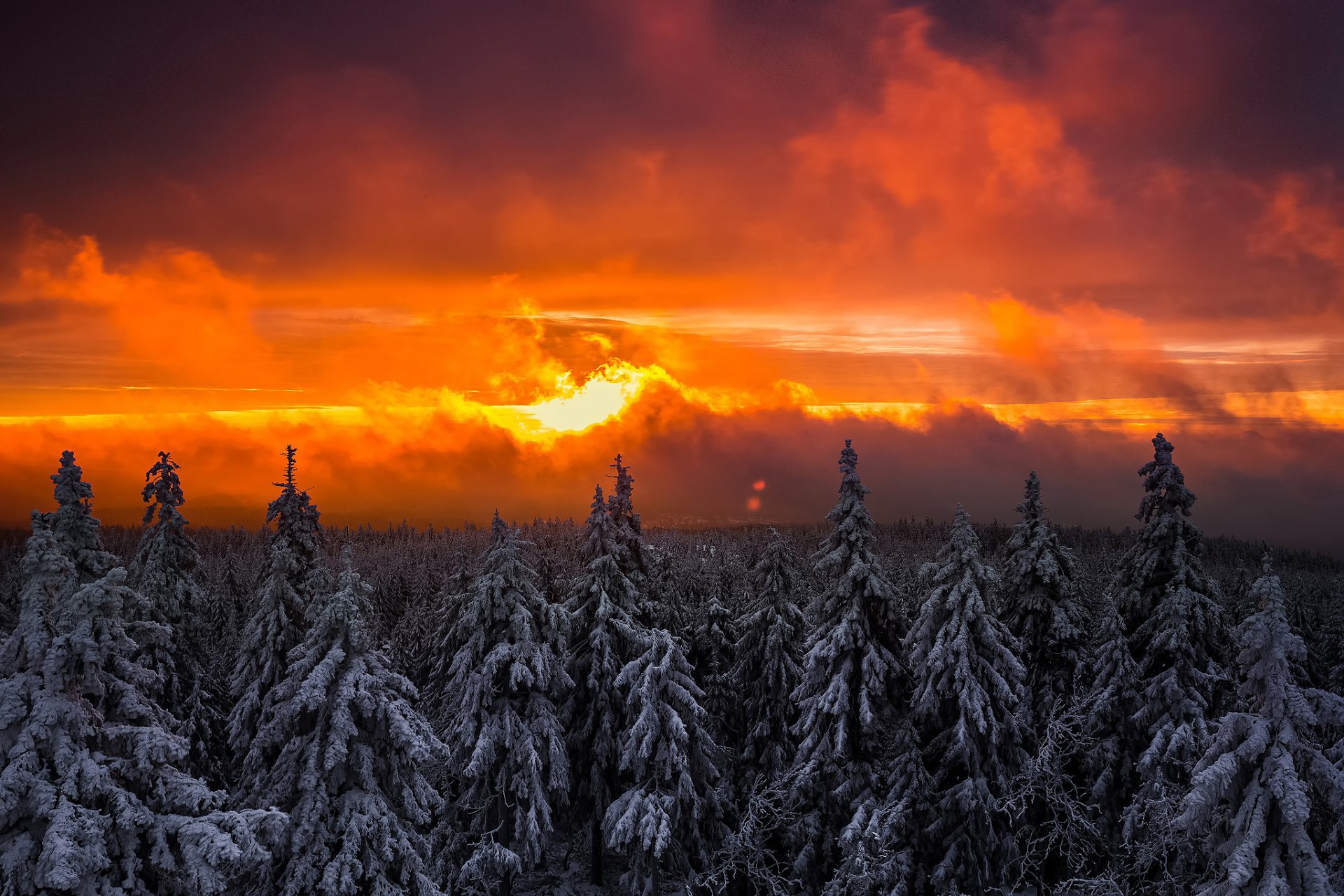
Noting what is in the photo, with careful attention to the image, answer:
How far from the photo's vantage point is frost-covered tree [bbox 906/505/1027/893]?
74.6 ft

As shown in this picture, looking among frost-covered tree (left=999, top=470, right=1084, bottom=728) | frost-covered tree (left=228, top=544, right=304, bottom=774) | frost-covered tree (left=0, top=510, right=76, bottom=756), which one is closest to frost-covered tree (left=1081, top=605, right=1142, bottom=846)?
frost-covered tree (left=999, top=470, right=1084, bottom=728)

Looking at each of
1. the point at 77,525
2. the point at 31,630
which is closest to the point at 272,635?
the point at 77,525

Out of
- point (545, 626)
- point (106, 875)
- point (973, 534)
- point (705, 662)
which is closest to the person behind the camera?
point (106, 875)

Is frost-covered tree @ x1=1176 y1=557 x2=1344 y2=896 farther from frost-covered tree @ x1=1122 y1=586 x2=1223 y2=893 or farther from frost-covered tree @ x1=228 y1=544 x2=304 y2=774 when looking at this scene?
frost-covered tree @ x1=228 y1=544 x2=304 y2=774

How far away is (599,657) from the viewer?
29.9 m

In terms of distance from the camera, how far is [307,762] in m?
16.7

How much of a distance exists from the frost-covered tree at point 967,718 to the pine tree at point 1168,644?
415 centimetres

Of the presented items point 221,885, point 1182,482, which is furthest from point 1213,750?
point 221,885

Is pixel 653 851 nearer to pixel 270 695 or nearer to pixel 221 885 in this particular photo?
pixel 270 695

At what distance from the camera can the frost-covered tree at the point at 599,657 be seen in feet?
98.2

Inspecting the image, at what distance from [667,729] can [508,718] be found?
19.6 ft

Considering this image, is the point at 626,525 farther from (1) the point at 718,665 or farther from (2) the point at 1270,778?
(2) the point at 1270,778

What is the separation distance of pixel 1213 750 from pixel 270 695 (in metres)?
19.9

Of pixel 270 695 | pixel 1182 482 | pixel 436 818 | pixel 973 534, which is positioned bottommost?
pixel 436 818
